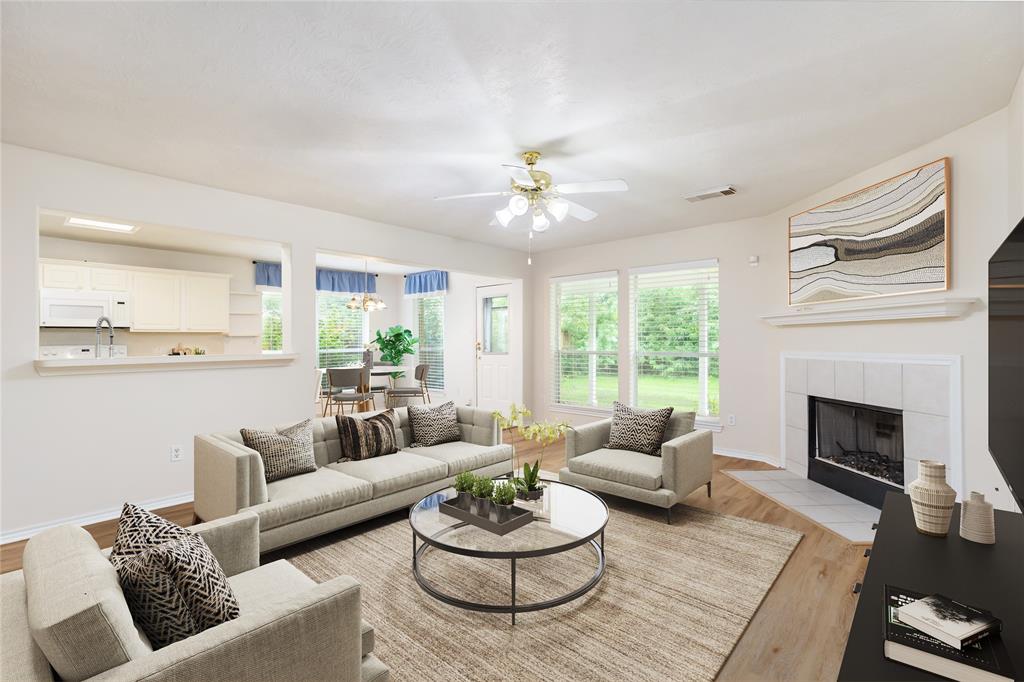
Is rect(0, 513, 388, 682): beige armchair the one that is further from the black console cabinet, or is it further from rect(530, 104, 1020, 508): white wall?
rect(530, 104, 1020, 508): white wall

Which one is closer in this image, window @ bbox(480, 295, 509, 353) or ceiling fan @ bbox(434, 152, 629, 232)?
ceiling fan @ bbox(434, 152, 629, 232)

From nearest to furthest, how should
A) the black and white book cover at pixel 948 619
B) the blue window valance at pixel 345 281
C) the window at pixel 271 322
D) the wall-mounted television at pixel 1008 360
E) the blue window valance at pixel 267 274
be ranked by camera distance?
the black and white book cover at pixel 948 619, the wall-mounted television at pixel 1008 360, the blue window valance at pixel 267 274, the window at pixel 271 322, the blue window valance at pixel 345 281

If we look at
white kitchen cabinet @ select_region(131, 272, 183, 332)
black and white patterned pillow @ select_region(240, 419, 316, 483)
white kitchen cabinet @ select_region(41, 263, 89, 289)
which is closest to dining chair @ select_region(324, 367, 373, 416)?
white kitchen cabinet @ select_region(131, 272, 183, 332)

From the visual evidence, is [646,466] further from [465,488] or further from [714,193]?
[714,193]

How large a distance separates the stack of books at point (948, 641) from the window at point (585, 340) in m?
5.11

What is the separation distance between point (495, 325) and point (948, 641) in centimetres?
658

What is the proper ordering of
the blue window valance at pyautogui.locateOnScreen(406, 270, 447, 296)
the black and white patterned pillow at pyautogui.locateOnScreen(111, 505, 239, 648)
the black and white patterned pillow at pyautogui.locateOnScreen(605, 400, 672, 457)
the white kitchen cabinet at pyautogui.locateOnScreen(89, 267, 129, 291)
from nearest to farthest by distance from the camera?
the black and white patterned pillow at pyautogui.locateOnScreen(111, 505, 239, 648) → the black and white patterned pillow at pyautogui.locateOnScreen(605, 400, 672, 457) → the white kitchen cabinet at pyautogui.locateOnScreen(89, 267, 129, 291) → the blue window valance at pyautogui.locateOnScreen(406, 270, 447, 296)

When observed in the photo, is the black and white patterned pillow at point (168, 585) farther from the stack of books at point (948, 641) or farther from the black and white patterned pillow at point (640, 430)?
the black and white patterned pillow at point (640, 430)

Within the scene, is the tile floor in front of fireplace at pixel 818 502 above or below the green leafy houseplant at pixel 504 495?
below

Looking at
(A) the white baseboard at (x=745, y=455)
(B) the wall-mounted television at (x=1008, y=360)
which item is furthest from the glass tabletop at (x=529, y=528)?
(A) the white baseboard at (x=745, y=455)

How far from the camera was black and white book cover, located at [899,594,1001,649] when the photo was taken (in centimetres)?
113

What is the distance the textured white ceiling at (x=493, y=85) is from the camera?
1.93m

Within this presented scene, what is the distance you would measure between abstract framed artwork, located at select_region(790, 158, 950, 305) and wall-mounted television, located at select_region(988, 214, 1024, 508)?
5.20 ft

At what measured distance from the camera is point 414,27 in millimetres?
1970
